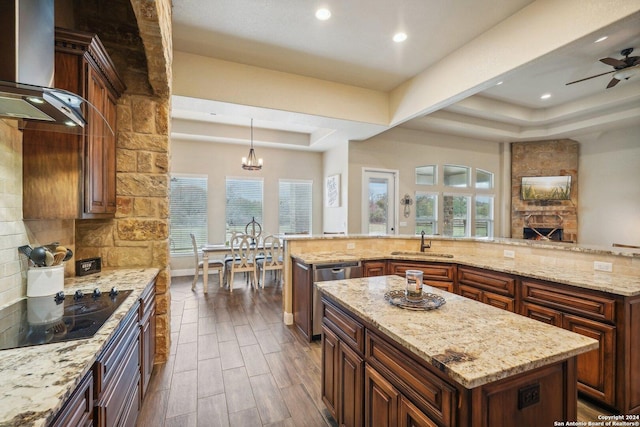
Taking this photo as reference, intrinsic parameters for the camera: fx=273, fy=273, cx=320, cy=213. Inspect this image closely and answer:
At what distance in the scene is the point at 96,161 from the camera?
1.94 metres

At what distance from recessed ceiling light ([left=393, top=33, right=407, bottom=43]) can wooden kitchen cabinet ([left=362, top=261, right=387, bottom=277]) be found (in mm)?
2640

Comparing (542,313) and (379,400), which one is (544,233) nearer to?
(542,313)

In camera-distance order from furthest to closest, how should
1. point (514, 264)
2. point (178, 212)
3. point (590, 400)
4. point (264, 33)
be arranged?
point (178, 212) < point (264, 33) < point (514, 264) < point (590, 400)

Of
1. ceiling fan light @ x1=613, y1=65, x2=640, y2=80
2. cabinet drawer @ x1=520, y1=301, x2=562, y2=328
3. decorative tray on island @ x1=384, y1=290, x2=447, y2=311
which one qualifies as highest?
ceiling fan light @ x1=613, y1=65, x2=640, y2=80

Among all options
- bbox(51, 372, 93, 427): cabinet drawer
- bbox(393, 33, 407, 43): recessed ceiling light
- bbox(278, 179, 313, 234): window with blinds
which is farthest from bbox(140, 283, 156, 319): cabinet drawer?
bbox(278, 179, 313, 234): window with blinds

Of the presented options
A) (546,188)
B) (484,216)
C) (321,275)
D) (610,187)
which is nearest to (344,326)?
(321,275)

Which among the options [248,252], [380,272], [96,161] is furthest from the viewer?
[248,252]

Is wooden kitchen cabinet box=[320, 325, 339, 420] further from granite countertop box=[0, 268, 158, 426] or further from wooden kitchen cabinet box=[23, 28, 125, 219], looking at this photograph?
wooden kitchen cabinet box=[23, 28, 125, 219]

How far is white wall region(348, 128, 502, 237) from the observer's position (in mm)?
5793

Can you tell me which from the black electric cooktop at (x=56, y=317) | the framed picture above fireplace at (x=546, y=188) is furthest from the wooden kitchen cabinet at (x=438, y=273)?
the framed picture above fireplace at (x=546, y=188)

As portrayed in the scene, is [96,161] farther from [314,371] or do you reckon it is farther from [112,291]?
[314,371]

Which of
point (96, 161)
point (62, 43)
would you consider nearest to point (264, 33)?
point (62, 43)

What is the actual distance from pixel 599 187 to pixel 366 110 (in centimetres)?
589

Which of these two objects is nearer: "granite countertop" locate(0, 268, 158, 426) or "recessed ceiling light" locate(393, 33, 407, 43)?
"granite countertop" locate(0, 268, 158, 426)
